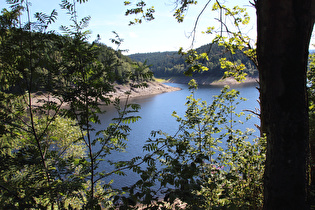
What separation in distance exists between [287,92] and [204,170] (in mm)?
1662

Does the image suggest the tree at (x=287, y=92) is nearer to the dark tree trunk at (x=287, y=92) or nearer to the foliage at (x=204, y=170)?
the dark tree trunk at (x=287, y=92)

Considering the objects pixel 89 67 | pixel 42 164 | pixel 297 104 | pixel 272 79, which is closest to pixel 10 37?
pixel 89 67

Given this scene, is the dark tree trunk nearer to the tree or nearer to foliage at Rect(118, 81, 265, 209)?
the tree

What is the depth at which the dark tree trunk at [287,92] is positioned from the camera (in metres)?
1.36

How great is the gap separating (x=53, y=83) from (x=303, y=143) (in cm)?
215

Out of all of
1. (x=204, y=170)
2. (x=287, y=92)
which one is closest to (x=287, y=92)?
(x=287, y=92)

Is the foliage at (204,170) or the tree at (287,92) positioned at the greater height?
the tree at (287,92)

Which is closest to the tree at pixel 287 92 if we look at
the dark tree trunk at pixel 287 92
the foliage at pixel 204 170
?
the dark tree trunk at pixel 287 92

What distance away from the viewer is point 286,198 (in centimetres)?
143

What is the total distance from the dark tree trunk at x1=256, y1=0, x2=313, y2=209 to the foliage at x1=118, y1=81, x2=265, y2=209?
19.1 inches

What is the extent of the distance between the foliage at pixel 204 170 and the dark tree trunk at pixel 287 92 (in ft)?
1.59

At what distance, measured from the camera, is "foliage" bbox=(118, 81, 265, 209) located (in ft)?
5.97

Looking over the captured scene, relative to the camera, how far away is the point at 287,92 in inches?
53.8

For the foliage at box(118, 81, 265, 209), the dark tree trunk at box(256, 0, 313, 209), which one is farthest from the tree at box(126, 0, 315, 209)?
the foliage at box(118, 81, 265, 209)
